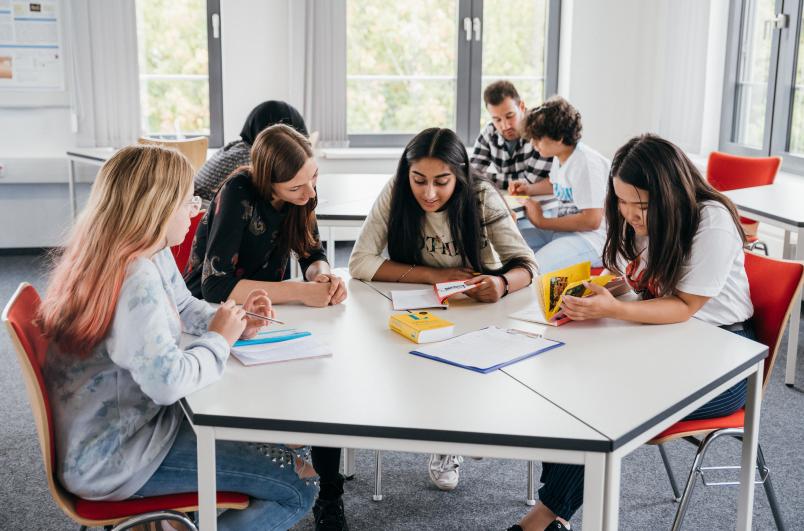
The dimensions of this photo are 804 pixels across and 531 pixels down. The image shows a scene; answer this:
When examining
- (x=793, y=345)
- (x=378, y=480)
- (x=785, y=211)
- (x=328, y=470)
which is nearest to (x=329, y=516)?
(x=328, y=470)

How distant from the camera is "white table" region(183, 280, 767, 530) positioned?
140 centimetres

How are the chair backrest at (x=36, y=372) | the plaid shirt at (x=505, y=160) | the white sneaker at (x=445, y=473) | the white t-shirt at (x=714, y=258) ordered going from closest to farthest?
1. the chair backrest at (x=36, y=372)
2. the white t-shirt at (x=714, y=258)
3. the white sneaker at (x=445, y=473)
4. the plaid shirt at (x=505, y=160)

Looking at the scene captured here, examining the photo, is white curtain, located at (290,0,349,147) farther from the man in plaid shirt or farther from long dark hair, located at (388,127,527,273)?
long dark hair, located at (388,127,527,273)

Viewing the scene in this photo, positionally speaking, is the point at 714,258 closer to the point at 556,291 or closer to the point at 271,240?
the point at 556,291

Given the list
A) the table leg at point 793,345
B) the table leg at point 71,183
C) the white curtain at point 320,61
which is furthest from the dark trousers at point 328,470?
the white curtain at point 320,61

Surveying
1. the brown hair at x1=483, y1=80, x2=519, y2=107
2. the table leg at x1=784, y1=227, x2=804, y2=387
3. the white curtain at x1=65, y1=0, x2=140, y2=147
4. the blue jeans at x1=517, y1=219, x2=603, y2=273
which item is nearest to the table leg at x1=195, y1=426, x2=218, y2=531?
the blue jeans at x1=517, y1=219, x2=603, y2=273

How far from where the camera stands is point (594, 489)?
139 centimetres

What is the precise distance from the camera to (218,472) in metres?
1.62

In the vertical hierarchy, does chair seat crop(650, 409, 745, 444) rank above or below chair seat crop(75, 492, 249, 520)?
above

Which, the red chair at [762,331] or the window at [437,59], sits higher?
the window at [437,59]

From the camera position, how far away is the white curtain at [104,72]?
5363 millimetres

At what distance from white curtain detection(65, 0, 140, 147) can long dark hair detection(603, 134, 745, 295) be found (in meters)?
4.22

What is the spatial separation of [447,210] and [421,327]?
2.30ft

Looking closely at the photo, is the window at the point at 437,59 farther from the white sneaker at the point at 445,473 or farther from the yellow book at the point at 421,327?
the yellow book at the point at 421,327
